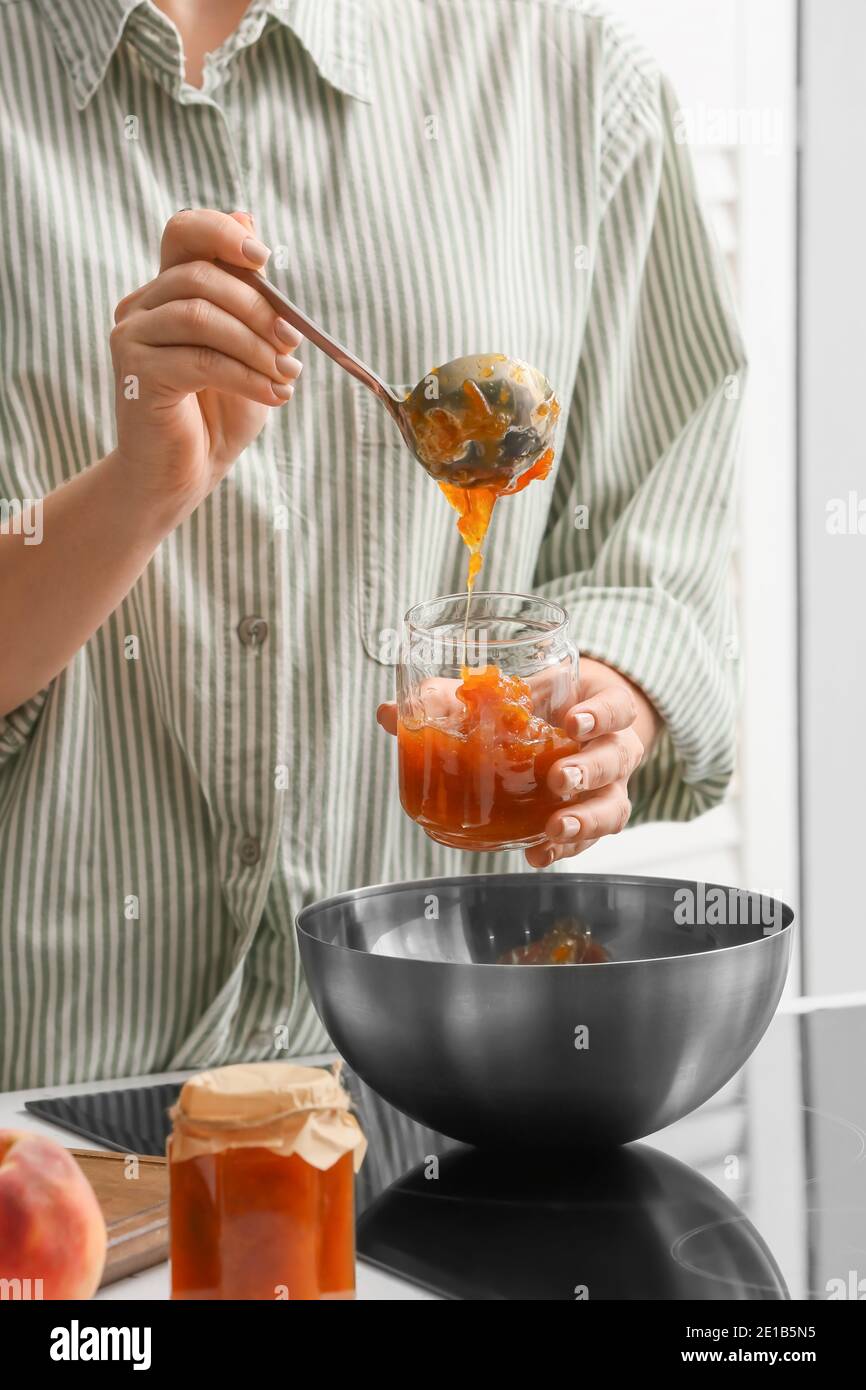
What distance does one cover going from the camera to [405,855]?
150cm

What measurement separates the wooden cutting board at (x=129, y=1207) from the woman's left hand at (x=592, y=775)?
358mm

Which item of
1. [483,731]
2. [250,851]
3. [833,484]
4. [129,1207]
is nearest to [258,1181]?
[129,1207]

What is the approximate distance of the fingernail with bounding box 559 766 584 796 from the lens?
1.00m

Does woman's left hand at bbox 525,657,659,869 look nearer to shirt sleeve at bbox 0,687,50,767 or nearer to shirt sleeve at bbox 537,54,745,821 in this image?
shirt sleeve at bbox 537,54,745,821

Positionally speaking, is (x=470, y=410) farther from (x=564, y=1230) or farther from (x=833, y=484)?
(x=833, y=484)

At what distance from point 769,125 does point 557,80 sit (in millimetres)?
1659

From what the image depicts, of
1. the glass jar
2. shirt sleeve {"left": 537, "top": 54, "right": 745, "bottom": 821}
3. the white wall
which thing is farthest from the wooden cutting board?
the white wall

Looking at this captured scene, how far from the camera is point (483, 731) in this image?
100cm

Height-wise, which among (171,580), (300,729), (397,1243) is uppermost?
(171,580)

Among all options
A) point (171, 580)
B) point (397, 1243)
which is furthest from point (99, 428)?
point (397, 1243)

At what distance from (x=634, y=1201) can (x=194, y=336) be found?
66 cm

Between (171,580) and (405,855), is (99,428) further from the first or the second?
(405,855)

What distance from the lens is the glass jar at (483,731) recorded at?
1007 millimetres

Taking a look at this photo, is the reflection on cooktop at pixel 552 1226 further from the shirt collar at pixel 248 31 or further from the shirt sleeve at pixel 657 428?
the shirt collar at pixel 248 31
